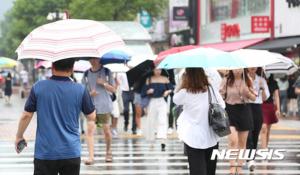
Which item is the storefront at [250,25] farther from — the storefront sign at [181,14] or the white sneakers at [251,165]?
the white sneakers at [251,165]

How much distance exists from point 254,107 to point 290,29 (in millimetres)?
21525

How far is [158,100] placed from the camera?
14.9 meters

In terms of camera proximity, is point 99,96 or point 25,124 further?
point 99,96

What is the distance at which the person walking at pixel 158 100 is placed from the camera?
14.8 m

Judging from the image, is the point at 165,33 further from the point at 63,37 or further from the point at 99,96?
the point at 63,37

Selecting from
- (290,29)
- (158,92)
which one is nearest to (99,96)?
(158,92)

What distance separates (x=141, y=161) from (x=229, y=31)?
27.5m

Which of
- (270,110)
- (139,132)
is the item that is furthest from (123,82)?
(270,110)

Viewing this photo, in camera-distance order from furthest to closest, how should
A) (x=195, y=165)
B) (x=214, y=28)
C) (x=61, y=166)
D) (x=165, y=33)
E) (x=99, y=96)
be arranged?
(x=165, y=33) → (x=214, y=28) → (x=99, y=96) → (x=195, y=165) → (x=61, y=166)

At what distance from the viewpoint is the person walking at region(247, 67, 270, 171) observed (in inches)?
465

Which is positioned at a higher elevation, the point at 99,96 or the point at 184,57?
the point at 184,57

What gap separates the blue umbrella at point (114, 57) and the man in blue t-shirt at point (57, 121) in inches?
265

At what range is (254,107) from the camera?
38.8ft

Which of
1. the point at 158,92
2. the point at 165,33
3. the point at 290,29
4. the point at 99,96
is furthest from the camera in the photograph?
the point at 165,33
